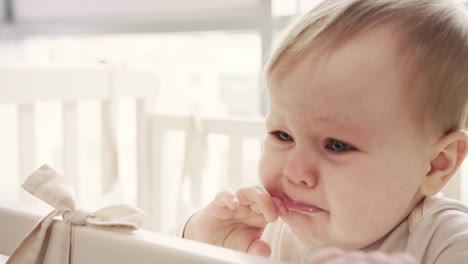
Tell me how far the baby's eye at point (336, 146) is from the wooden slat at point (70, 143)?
72cm

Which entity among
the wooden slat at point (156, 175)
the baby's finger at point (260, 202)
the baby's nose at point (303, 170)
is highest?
the baby's nose at point (303, 170)

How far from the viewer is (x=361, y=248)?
0.76 m

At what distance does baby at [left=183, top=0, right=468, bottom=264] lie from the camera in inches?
26.2

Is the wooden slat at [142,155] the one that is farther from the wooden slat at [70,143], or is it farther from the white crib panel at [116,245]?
the white crib panel at [116,245]

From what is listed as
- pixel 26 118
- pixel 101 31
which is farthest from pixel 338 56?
pixel 101 31

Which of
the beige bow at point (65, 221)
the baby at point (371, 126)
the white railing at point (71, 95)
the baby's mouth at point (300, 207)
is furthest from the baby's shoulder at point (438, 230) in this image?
the white railing at point (71, 95)

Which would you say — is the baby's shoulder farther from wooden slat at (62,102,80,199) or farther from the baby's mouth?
wooden slat at (62,102,80,199)

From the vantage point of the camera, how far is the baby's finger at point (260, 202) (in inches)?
28.8

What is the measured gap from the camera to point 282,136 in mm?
737

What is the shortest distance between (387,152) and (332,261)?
0.26 m

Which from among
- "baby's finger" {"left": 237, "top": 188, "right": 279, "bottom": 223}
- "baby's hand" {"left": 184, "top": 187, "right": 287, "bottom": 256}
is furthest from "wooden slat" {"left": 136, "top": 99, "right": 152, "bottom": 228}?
"baby's finger" {"left": 237, "top": 188, "right": 279, "bottom": 223}

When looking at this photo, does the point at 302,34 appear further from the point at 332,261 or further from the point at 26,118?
the point at 26,118

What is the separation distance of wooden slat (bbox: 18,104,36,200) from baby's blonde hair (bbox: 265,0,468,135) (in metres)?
0.62

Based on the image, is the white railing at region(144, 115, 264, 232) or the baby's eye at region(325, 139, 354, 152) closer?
the baby's eye at region(325, 139, 354, 152)
